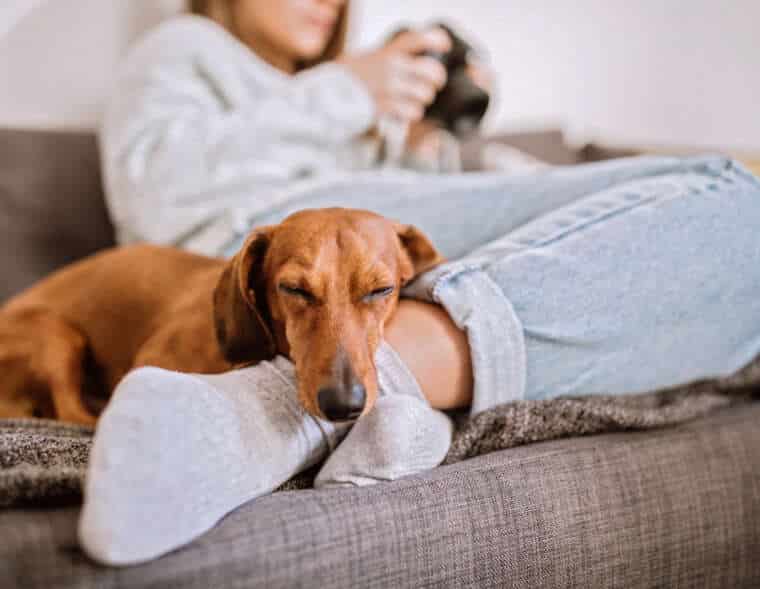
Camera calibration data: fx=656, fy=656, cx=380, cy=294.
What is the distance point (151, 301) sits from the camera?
49.1 inches

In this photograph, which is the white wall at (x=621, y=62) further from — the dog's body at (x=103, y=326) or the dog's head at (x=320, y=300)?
the dog's head at (x=320, y=300)

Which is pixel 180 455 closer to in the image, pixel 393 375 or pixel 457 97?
pixel 393 375

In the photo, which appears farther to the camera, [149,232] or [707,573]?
[149,232]

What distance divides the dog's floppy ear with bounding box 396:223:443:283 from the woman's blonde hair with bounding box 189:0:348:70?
111 centimetres

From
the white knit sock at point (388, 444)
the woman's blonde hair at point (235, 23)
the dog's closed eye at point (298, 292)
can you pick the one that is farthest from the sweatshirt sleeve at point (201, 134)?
the white knit sock at point (388, 444)

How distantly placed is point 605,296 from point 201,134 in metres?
0.89

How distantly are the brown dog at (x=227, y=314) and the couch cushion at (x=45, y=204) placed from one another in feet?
0.68

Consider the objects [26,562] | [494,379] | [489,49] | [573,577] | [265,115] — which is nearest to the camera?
[26,562]

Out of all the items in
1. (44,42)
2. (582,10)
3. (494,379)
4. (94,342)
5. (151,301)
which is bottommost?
(94,342)

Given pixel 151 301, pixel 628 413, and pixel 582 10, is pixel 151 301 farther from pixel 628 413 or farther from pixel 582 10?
pixel 582 10

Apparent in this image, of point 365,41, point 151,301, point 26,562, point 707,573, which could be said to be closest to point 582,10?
point 365,41

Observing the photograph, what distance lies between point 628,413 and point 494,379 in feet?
0.64

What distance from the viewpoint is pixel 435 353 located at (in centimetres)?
88

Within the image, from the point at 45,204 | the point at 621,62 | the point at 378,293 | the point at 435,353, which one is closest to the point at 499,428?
the point at 435,353
